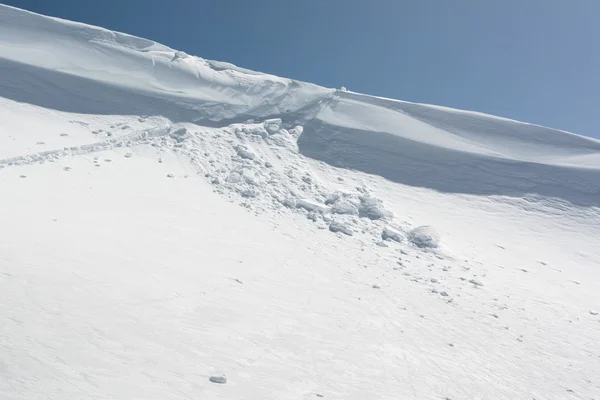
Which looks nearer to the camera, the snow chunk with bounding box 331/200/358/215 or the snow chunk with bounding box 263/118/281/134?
the snow chunk with bounding box 331/200/358/215

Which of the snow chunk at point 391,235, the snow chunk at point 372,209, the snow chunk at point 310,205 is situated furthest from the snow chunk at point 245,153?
the snow chunk at point 391,235

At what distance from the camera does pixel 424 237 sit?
12.2 metres

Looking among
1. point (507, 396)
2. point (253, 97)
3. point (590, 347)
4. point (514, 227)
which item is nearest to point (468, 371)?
point (507, 396)

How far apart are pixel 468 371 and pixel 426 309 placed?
6.73 feet

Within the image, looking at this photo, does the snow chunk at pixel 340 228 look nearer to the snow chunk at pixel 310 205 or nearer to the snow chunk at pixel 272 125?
the snow chunk at pixel 310 205

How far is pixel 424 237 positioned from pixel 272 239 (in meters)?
3.95

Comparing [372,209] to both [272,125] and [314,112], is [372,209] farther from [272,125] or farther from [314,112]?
[314,112]

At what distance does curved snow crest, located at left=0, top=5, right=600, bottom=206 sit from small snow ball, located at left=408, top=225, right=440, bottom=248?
4.61 m

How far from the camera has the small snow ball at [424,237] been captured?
12164mm

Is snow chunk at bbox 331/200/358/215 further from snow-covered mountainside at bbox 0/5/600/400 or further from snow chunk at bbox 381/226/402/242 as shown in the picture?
snow chunk at bbox 381/226/402/242

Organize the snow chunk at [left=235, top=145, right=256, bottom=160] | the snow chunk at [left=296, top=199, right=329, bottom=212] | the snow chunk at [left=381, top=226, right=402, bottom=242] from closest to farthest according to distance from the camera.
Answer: the snow chunk at [left=381, top=226, right=402, bottom=242], the snow chunk at [left=296, top=199, right=329, bottom=212], the snow chunk at [left=235, top=145, right=256, bottom=160]

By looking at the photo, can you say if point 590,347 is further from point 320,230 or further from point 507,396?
point 320,230

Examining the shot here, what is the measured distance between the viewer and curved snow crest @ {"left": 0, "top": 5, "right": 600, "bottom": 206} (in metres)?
17.7

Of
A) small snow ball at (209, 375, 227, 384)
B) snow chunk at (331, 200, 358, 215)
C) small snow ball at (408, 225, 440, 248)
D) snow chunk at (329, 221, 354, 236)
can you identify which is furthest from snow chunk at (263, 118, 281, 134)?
small snow ball at (209, 375, 227, 384)
